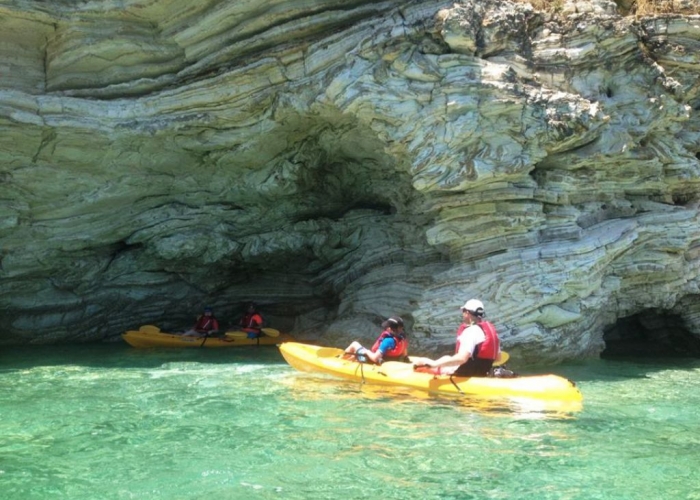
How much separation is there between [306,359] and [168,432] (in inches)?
155

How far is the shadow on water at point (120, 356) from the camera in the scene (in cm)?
1256

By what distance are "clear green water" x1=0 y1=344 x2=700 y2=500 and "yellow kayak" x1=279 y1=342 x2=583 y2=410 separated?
0.94 feet

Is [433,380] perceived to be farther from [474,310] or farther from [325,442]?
[325,442]

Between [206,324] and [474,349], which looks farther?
[206,324]

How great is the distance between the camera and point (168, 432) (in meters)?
7.26

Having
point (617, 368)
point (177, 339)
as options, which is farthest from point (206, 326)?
point (617, 368)

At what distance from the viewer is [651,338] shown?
589 inches

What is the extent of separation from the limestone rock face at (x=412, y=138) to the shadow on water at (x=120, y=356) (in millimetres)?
1679

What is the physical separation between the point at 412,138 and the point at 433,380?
429cm

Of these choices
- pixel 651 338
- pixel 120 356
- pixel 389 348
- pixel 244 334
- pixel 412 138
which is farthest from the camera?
pixel 244 334

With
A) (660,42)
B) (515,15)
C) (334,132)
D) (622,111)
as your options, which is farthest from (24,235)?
(660,42)

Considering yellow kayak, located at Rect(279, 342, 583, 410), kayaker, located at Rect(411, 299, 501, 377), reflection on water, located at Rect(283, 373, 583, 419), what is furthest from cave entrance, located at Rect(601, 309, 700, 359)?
reflection on water, located at Rect(283, 373, 583, 419)

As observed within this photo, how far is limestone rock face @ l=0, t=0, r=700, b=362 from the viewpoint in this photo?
11.5 metres

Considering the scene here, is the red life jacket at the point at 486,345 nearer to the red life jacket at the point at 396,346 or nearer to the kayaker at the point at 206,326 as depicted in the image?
the red life jacket at the point at 396,346
